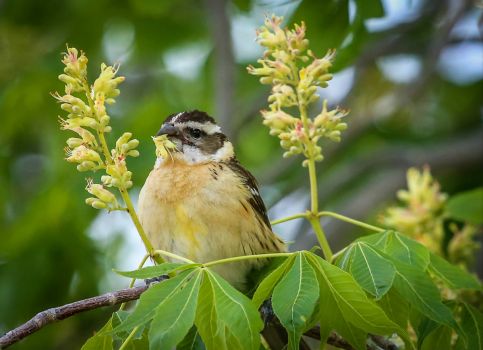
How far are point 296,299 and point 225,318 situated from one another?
0.99 ft

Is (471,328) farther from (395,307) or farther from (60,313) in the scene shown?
(60,313)

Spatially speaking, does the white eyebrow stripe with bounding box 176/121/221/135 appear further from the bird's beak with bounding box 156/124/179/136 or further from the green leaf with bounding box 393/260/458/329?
the green leaf with bounding box 393/260/458/329

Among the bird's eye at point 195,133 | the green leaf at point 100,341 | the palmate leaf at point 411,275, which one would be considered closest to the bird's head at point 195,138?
the bird's eye at point 195,133

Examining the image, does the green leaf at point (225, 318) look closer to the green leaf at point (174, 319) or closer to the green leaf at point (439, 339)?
the green leaf at point (174, 319)

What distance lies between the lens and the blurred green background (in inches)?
292

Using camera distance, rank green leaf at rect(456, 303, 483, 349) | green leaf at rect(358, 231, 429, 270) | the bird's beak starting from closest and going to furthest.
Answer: green leaf at rect(358, 231, 429, 270), green leaf at rect(456, 303, 483, 349), the bird's beak

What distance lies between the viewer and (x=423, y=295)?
3584 millimetres

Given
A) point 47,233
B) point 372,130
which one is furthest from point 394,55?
point 47,233

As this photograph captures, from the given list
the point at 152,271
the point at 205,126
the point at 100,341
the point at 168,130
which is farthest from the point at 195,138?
the point at 152,271

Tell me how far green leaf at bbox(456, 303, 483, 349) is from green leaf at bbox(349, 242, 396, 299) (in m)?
0.67

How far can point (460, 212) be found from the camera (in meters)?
5.73

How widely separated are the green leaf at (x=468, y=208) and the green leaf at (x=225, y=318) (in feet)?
8.78

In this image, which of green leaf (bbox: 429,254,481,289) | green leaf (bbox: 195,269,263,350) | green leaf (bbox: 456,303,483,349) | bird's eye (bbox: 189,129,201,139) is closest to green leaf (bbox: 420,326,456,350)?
green leaf (bbox: 456,303,483,349)

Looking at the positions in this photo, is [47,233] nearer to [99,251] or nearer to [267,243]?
[99,251]
